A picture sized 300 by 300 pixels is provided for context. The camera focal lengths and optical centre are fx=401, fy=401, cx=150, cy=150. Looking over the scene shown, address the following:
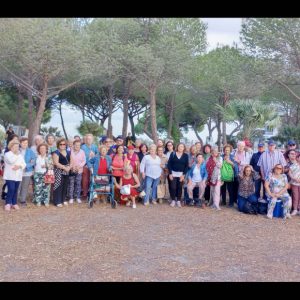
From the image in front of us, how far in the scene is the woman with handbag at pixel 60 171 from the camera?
8305mm

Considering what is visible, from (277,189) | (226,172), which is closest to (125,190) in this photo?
(226,172)

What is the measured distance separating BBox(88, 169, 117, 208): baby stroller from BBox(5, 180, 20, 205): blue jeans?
4.84ft

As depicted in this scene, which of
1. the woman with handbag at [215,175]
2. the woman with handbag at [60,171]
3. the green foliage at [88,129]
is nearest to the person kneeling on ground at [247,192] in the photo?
the woman with handbag at [215,175]

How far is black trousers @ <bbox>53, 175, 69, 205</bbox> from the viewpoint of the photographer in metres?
8.37

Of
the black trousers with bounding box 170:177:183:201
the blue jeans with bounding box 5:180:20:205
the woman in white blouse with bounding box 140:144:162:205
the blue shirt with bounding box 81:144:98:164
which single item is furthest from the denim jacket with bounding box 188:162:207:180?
the blue jeans with bounding box 5:180:20:205

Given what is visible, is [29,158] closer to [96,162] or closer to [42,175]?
[42,175]

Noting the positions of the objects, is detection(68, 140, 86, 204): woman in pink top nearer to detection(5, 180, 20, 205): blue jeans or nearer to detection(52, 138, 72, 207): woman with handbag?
detection(52, 138, 72, 207): woman with handbag

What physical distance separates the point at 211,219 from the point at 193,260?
2.73 m

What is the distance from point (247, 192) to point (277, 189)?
2.01 feet

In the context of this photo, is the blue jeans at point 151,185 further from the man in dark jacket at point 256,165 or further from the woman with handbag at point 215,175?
the man in dark jacket at point 256,165

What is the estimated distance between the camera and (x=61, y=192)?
27.7 ft

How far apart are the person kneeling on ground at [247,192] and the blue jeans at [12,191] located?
15.0 feet

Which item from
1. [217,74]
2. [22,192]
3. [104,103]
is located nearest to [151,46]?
[217,74]

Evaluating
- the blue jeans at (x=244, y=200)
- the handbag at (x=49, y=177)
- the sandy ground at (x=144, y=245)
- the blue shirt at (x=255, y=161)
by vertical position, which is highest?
the blue shirt at (x=255, y=161)
